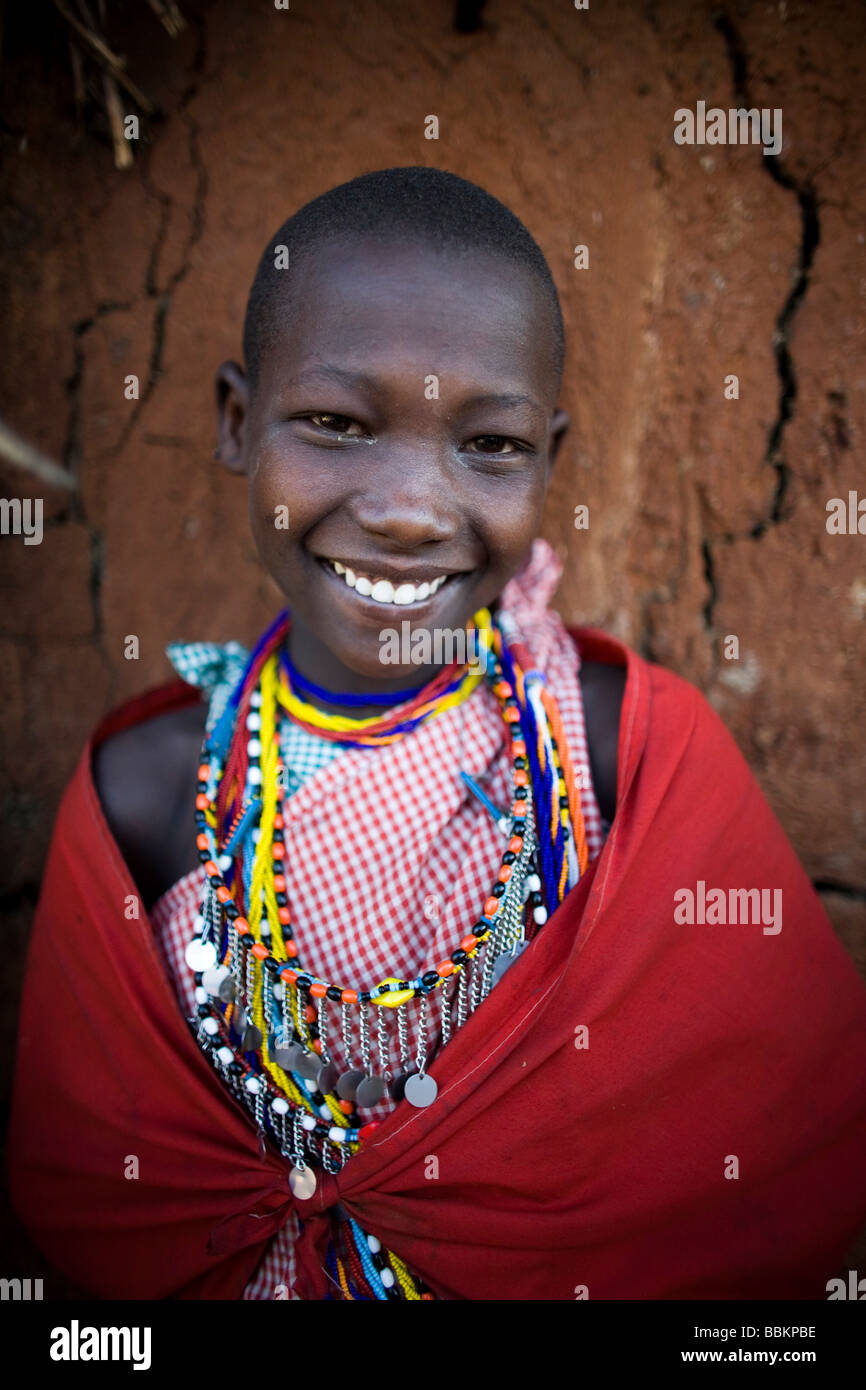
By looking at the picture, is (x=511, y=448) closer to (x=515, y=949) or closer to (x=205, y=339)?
(x=515, y=949)

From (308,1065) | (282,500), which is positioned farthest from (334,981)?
(282,500)

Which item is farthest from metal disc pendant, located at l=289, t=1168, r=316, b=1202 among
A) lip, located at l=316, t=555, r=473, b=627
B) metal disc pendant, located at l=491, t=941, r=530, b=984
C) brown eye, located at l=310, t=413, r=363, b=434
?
brown eye, located at l=310, t=413, r=363, b=434

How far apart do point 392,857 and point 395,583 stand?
0.41m

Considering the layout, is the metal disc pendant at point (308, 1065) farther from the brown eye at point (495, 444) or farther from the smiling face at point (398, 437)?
the brown eye at point (495, 444)

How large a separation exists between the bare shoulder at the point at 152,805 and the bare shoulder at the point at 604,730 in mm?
659

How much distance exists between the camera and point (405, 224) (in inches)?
49.6

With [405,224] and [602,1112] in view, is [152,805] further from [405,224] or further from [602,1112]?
[405,224]

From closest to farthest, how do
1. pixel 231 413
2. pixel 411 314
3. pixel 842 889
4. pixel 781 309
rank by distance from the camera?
pixel 411 314 → pixel 231 413 → pixel 781 309 → pixel 842 889

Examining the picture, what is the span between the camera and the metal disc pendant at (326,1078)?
137cm

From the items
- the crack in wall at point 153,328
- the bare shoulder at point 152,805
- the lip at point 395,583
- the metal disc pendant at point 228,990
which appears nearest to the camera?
the lip at point 395,583

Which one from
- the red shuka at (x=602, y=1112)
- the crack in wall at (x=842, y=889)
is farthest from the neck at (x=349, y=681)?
the crack in wall at (x=842, y=889)
